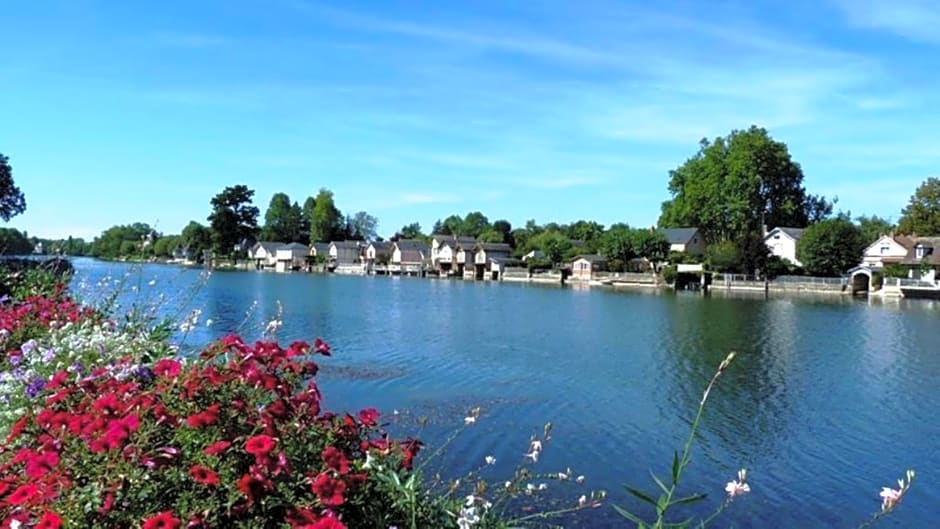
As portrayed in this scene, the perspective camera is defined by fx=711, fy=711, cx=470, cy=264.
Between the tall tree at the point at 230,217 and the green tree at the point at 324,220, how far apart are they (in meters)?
16.3

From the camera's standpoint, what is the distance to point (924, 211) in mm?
93438

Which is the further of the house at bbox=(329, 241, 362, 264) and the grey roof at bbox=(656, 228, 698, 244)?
the house at bbox=(329, 241, 362, 264)

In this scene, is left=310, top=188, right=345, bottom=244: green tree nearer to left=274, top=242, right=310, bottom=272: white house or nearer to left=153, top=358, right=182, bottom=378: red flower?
left=274, top=242, right=310, bottom=272: white house

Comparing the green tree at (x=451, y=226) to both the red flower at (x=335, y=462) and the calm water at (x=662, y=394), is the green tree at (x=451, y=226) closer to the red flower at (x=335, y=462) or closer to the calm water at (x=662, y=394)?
the calm water at (x=662, y=394)

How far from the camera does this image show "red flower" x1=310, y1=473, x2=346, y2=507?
2988 millimetres

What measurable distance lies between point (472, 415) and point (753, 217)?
9950 cm

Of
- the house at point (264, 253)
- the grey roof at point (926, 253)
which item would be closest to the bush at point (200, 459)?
the grey roof at point (926, 253)

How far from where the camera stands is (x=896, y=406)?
1994 centimetres

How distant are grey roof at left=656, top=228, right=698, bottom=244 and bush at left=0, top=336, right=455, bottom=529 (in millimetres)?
98427

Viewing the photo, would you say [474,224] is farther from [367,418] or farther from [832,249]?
[367,418]

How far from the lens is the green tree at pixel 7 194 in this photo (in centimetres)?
5500

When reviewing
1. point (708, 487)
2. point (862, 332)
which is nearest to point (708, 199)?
point (862, 332)

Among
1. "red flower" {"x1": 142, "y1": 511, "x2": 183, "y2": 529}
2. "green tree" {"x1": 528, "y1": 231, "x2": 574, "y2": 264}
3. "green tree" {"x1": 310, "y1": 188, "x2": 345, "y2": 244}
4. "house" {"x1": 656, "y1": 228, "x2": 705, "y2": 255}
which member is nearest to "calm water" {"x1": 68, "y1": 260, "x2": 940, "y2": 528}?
"red flower" {"x1": 142, "y1": 511, "x2": 183, "y2": 529}

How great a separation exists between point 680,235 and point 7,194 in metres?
78.6
